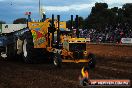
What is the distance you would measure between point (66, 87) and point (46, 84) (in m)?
0.90

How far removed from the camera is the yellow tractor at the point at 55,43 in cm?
1748

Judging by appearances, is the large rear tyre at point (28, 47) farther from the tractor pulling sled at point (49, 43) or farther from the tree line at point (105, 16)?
the tree line at point (105, 16)

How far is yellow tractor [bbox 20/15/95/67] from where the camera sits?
57.4 feet

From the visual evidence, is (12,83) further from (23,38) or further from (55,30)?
(23,38)

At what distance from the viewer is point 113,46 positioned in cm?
3053

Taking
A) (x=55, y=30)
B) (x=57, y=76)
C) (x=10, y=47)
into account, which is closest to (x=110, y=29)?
(x=10, y=47)

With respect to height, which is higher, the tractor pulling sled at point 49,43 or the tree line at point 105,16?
the tree line at point 105,16

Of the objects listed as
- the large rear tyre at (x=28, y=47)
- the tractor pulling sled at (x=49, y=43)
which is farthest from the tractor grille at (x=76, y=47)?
the large rear tyre at (x=28, y=47)

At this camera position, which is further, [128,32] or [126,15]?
[126,15]

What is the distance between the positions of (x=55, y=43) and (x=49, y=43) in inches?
20.2

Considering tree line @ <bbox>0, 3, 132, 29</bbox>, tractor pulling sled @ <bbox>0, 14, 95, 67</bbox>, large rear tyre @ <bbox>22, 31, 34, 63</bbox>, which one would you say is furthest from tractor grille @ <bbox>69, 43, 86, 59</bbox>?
tree line @ <bbox>0, 3, 132, 29</bbox>

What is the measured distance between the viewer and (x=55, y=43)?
61.7 ft

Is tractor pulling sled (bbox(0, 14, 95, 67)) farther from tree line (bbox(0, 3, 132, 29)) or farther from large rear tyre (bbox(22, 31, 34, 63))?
tree line (bbox(0, 3, 132, 29))

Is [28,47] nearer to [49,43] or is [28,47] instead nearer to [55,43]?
[49,43]
